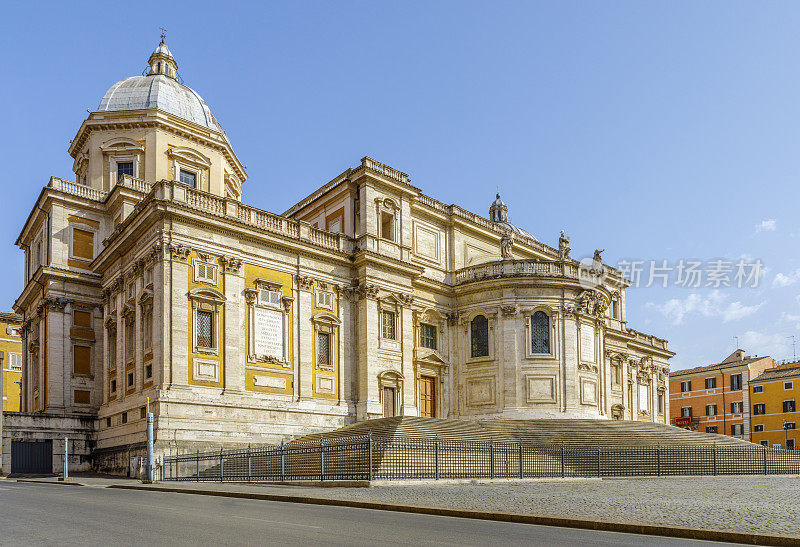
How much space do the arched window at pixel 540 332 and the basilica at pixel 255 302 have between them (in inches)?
4.9

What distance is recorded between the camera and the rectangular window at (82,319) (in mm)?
39062

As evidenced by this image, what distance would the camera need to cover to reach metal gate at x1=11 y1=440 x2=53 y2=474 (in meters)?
35.3

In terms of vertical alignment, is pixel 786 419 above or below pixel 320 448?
below

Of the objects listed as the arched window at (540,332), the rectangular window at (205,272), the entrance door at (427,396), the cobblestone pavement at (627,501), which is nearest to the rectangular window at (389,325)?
the entrance door at (427,396)

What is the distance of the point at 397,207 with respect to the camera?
41.8 meters

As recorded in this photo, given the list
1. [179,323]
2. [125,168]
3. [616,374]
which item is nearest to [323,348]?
[179,323]

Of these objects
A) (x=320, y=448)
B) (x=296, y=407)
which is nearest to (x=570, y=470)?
(x=320, y=448)

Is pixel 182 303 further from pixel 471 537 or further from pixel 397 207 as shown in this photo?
pixel 471 537

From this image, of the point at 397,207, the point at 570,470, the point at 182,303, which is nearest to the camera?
the point at 570,470

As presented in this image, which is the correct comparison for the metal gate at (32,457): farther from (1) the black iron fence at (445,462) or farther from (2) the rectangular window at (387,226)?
(2) the rectangular window at (387,226)

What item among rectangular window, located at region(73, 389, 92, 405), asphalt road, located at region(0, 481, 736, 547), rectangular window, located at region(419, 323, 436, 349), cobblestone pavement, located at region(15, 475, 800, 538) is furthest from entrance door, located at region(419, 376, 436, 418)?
asphalt road, located at region(0, 481, 736, 547)

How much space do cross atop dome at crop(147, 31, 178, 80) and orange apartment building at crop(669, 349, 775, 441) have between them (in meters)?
61.4

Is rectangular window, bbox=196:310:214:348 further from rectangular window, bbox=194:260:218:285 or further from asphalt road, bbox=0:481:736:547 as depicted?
asphalt road, bbox=0:481:736:547

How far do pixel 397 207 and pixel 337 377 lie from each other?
1008cm
